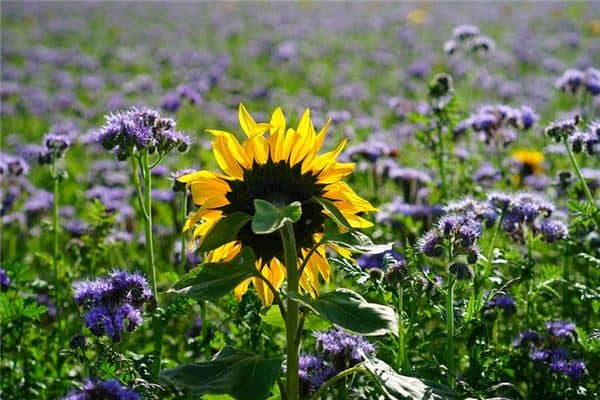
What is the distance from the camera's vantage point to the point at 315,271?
9.21 feet

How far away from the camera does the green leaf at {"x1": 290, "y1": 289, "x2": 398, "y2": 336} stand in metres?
2.28

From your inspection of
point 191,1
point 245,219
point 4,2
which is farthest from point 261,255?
point 191,1

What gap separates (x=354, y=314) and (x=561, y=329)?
1441 mm

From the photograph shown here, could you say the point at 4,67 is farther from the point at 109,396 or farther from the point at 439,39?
the point at 109,396

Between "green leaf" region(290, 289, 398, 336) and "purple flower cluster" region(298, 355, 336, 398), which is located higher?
"green leaf" region(290, 289, 398, 336)

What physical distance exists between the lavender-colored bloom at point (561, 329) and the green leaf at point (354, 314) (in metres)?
1.33

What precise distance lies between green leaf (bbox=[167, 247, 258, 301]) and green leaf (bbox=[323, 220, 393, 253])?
0.74 ft

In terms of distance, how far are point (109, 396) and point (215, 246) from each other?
55 centimetres

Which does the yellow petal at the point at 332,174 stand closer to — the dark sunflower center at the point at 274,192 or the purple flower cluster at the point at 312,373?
the dark sunflower center at the point at 274,192

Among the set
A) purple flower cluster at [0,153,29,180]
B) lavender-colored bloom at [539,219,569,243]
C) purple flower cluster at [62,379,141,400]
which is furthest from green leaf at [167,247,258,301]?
purple flower cluster at [0,153,29,180]

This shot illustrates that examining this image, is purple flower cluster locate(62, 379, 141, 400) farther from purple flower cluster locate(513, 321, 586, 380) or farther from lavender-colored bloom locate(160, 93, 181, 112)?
lavender-colored bloom locate(160, 93, 181, 112)

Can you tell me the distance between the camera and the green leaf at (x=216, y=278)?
241cm

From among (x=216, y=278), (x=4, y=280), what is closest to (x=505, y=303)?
(x=216, y=278)

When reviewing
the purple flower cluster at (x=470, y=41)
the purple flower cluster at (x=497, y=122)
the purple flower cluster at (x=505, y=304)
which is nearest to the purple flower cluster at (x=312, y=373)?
the purple flower cluster at (x=505, y=304)
